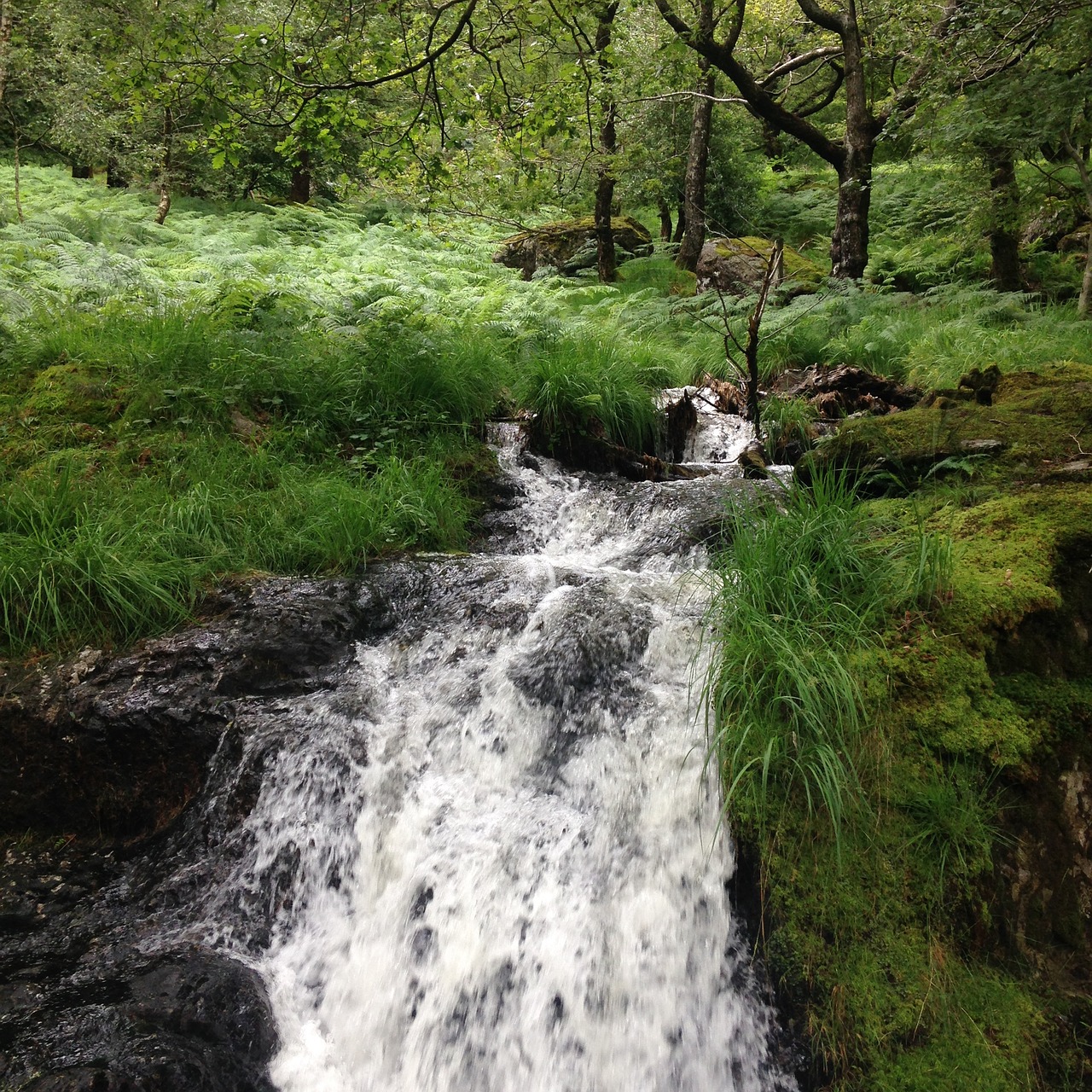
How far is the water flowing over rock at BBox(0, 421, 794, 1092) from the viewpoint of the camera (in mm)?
2627

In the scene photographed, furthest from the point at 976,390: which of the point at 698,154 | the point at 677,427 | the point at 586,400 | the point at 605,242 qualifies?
the point at 605,242

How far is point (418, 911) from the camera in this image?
3.06m

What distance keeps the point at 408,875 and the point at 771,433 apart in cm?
494

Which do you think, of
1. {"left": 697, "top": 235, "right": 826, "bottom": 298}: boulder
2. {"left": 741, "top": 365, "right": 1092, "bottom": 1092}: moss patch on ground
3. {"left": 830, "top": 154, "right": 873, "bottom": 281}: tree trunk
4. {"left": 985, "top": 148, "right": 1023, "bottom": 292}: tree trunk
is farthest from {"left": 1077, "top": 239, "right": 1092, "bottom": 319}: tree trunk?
{"left": 741, "top": 365, "right": 1092, "bottom": 1092}: moss patch on ground

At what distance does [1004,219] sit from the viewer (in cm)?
837

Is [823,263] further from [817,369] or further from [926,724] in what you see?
[926,724]

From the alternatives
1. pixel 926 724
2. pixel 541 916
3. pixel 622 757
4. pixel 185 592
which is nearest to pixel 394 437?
pixel 185 592

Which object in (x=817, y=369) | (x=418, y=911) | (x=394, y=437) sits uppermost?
(x=817, y=369)

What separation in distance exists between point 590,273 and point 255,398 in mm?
9932

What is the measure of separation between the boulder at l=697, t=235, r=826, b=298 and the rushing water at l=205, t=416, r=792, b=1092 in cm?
875

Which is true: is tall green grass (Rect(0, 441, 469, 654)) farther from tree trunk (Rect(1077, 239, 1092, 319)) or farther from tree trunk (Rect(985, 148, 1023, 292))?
tree trunk (Rect(985, 148, 1023, 292))

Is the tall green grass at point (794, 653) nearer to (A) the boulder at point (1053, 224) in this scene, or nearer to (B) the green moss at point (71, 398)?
(B) the green moss at point (71, 398)

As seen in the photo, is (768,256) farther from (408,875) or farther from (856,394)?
(408,875)

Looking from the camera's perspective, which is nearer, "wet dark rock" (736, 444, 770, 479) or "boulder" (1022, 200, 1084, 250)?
"wet dark rock" (736, 444, 770, 479)
